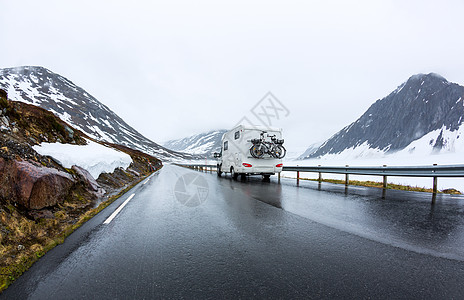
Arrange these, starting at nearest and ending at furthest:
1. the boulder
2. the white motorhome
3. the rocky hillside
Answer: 1. the rocky hillside
2. the boulder
3. the white motorhome

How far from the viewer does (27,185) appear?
15.7ft

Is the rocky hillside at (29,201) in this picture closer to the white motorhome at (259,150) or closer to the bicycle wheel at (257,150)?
the white motorhome at (259,150)

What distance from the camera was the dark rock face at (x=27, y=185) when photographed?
182 inches

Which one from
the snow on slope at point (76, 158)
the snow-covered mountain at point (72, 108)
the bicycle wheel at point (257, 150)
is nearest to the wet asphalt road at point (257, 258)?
the snow on slope at point (76, 158)

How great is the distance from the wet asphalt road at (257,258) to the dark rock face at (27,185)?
133 centimetres

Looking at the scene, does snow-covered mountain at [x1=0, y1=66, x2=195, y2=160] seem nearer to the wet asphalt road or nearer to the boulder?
the boulder

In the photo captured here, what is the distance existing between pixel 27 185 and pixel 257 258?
5120mm

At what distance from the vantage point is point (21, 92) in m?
159

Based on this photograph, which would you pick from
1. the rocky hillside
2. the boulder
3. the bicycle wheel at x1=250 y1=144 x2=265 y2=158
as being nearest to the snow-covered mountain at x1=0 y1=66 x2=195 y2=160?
the bicycle wheel at x1=250 y1=144 x2=265 y2=158

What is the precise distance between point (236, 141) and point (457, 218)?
1153 cm

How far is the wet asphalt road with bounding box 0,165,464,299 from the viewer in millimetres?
2330

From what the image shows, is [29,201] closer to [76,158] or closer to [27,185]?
[27,185]

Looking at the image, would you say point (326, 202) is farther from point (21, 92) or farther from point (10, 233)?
point (21, 92)

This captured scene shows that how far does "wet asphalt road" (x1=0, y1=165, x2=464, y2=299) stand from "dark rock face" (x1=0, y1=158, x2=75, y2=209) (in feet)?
4.37
